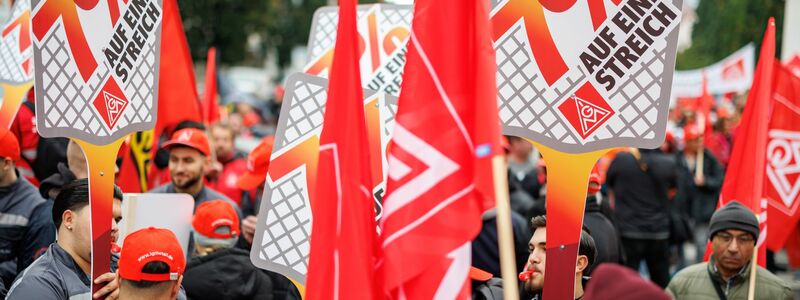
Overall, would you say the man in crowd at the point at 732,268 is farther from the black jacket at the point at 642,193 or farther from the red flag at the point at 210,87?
the red flag at the point at 210,87

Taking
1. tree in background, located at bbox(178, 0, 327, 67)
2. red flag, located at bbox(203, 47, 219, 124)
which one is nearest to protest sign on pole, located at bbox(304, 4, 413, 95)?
red flag, located at bbox(203, 47, 219, 124)

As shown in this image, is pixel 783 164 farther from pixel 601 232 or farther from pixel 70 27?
pixel 70 27

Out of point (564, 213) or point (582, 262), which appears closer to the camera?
point (564, 213)

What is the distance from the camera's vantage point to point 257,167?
764 centimetres

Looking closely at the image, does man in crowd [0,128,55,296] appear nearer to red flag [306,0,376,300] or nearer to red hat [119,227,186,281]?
red hat [119,227,186,281]

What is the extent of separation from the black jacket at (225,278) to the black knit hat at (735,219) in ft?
8.40

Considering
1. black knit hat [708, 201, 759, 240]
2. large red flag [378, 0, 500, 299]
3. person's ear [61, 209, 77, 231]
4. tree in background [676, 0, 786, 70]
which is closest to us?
large red flag [378, 0, 500, 299]

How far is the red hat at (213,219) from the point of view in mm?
6133

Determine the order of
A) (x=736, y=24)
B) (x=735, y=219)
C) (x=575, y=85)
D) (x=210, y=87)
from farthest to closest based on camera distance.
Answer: (x=736, y=24), (x=210, y=87), (x=735, y=219), (x=575, y=85)

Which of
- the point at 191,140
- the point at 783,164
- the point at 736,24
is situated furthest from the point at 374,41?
the point at 736,24

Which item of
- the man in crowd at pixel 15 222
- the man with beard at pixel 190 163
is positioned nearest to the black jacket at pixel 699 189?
the man with beard at pixel 190 163

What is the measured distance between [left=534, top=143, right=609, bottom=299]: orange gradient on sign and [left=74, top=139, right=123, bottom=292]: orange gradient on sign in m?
1.89

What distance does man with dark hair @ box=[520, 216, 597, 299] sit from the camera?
504 cm

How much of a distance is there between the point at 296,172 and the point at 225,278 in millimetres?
922
